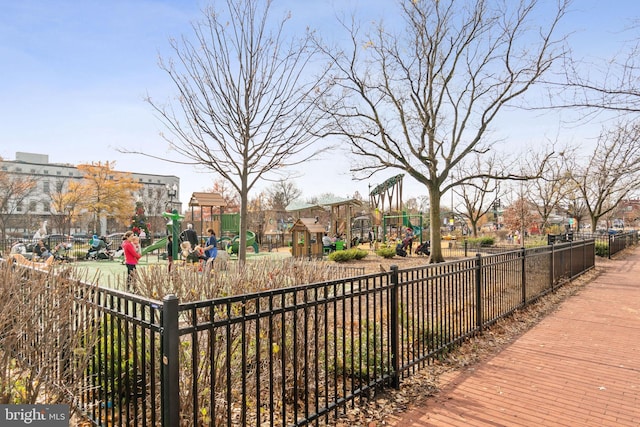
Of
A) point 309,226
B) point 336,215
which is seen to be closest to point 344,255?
point 309,226

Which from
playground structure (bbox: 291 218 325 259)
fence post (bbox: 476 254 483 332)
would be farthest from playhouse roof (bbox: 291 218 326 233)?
fence post (bbox: 476 254 483 332)

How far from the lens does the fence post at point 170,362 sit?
2.23m

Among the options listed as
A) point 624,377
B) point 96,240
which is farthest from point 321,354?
point 96,240

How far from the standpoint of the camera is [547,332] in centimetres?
627

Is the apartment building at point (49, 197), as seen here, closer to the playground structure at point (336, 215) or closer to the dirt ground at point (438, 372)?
the playground structure at point (336, 215)

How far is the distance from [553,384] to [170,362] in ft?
13.1

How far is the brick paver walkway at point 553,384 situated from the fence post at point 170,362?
199cm

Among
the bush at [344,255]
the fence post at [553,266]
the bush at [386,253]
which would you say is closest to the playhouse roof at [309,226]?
the bush at [344,255]

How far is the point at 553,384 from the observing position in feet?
13.8

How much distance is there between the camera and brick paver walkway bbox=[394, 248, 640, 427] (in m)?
3.46

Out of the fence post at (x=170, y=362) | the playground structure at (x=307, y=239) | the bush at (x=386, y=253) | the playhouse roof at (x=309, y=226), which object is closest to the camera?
the fence post at (x=170, y=362)

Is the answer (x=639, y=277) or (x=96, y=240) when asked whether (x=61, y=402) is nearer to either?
(x=639, y=277)

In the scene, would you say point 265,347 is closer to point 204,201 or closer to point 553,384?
point 553,384

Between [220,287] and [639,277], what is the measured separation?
47.3ft
